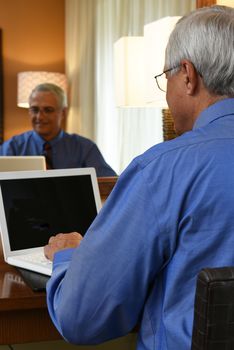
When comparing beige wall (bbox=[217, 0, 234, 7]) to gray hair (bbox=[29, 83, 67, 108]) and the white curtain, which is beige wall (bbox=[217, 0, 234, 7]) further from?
gray hair (bbox=[29, 83, 67, 108])

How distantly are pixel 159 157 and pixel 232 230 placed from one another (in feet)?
0.51

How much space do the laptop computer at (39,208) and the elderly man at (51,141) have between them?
3.92ft

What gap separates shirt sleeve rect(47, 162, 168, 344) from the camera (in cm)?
79

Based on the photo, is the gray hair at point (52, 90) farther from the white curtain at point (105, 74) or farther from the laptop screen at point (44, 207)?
the laptop screen at point (44, 207)

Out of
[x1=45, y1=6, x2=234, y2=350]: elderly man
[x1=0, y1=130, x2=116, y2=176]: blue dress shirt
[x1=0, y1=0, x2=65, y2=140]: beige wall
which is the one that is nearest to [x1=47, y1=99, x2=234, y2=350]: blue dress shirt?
[x1=45, y1=6, x2=234, y2=350]: elderly man

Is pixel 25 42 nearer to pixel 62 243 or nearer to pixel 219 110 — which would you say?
pixel 62 243

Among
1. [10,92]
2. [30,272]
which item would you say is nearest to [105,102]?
[10,92]

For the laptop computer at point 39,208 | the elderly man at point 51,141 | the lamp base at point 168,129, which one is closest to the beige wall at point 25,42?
the elderly man at point 51,141

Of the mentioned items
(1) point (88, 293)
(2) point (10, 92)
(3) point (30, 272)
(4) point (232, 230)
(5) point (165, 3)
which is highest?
(5) point (165, 3)

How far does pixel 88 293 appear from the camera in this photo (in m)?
0.82

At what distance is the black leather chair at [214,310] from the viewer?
66 centimetres

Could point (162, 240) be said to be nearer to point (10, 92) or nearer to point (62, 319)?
point (62, 319)

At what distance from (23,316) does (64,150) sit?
1.77m

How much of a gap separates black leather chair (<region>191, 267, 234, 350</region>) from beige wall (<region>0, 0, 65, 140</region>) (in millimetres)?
3976
